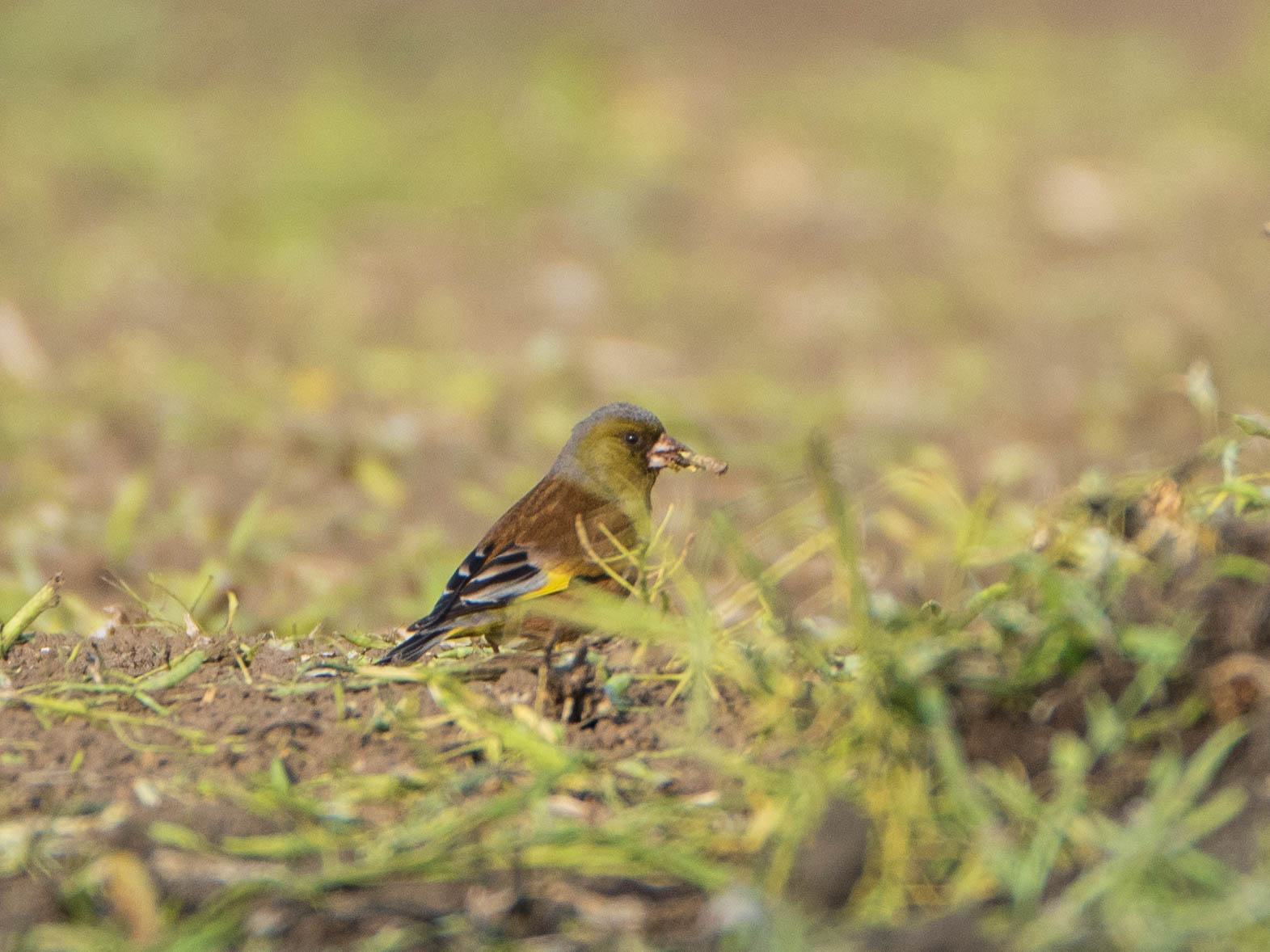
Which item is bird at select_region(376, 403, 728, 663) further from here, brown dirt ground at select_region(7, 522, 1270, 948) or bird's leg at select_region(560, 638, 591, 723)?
bird's leg at select_region(560, 638, 591, 723)

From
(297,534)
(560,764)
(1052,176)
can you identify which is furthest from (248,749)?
(1052,176)

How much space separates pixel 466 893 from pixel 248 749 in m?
0.70

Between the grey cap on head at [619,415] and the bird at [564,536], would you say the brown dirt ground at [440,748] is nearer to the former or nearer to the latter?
the bird at [564,536]

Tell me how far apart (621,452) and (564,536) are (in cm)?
48

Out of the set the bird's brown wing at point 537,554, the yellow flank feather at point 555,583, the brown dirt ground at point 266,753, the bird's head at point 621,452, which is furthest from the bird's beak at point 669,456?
the brown dirt ground at point 266,753

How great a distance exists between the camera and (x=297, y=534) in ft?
20.6

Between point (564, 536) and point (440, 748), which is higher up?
point (564, 536)

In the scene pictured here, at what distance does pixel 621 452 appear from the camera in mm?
4852

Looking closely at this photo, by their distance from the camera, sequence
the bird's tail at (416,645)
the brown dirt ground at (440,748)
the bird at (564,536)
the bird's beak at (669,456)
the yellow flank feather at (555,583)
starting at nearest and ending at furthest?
the brown dirt ground at (440,748) < the bird's tail at (416,645) < the bird at (564,536) < the yellow flank feather at (555,583) < the bird's beak at (669,456)

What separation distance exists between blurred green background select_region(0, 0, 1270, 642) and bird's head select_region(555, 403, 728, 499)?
0.42 metres

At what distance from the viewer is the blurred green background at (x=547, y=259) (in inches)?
270

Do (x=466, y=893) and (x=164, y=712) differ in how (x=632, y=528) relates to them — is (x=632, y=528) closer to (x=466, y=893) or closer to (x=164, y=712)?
(x=164, y=712)

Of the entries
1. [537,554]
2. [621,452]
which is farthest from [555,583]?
[621,452]

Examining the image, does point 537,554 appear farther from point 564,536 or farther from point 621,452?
point 621,452
